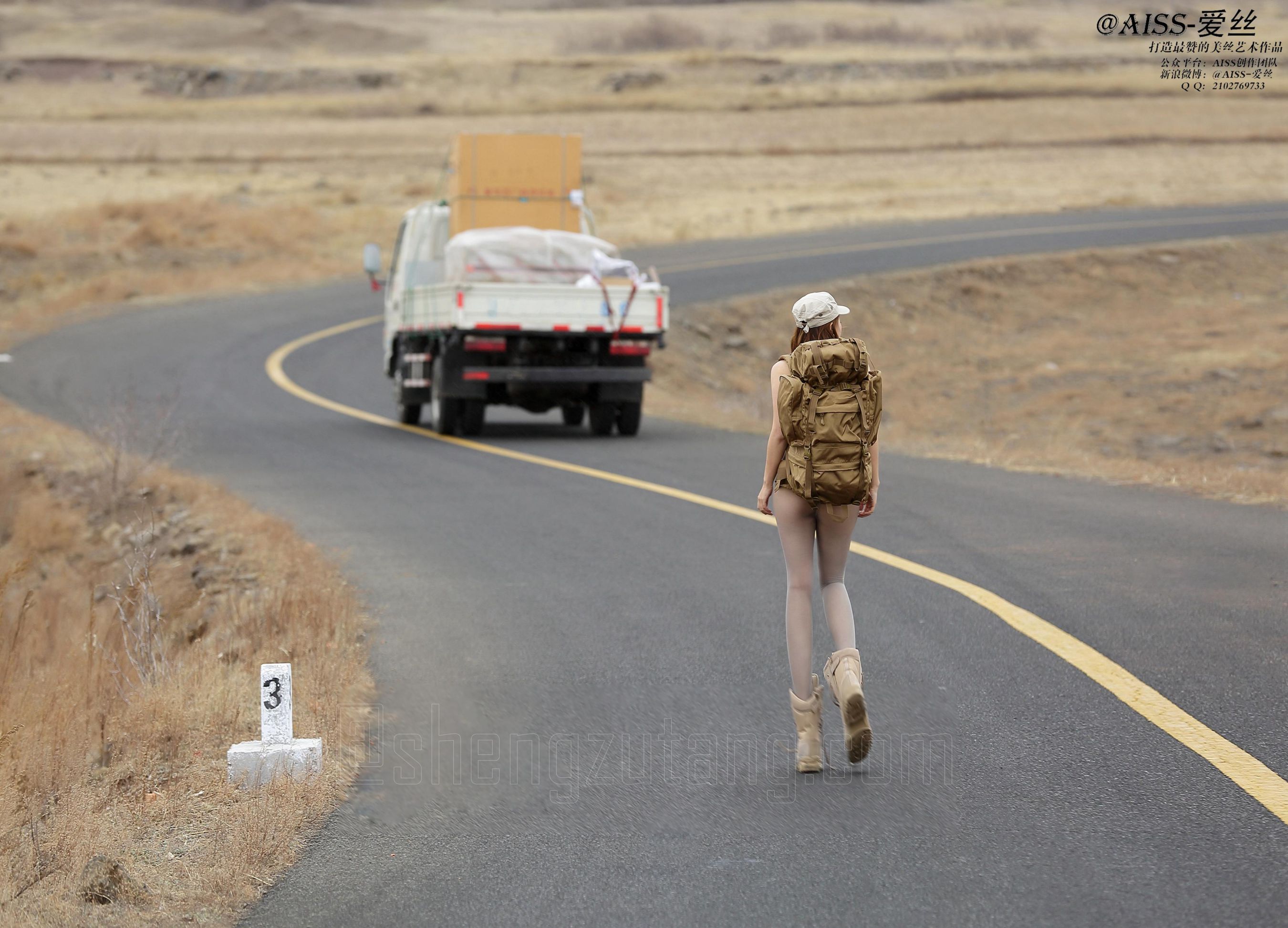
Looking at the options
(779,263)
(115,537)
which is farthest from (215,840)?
(779,263)

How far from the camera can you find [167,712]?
6230mm

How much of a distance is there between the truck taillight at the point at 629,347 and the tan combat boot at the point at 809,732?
11.6 metres

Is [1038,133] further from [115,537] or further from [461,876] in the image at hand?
[461,876]

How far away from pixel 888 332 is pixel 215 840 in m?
27.2

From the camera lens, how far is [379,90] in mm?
98812

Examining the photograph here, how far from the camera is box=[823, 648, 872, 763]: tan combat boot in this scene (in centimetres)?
546

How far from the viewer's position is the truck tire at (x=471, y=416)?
17.7m

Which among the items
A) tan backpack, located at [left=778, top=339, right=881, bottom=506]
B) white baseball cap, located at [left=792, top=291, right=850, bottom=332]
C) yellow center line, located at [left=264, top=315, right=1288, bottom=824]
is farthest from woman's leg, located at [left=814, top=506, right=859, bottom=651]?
yellow center line, located at [left=264, top=315, right=1288, bottom=824]

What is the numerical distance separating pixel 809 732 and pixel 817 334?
57.2 inches

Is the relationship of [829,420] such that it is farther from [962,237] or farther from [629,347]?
[962,237]

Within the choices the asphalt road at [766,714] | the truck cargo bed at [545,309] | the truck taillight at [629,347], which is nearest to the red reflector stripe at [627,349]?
the truck taillight at [629,347]

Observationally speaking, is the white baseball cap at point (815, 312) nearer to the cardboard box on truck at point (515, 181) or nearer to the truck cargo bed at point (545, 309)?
the truck cargo bed at point (545, 309)

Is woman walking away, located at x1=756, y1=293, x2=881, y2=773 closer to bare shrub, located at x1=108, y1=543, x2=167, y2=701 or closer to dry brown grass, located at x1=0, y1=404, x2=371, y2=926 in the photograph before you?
dry brown grass, located at x1=0, y1=404, x2=371, y2=926
